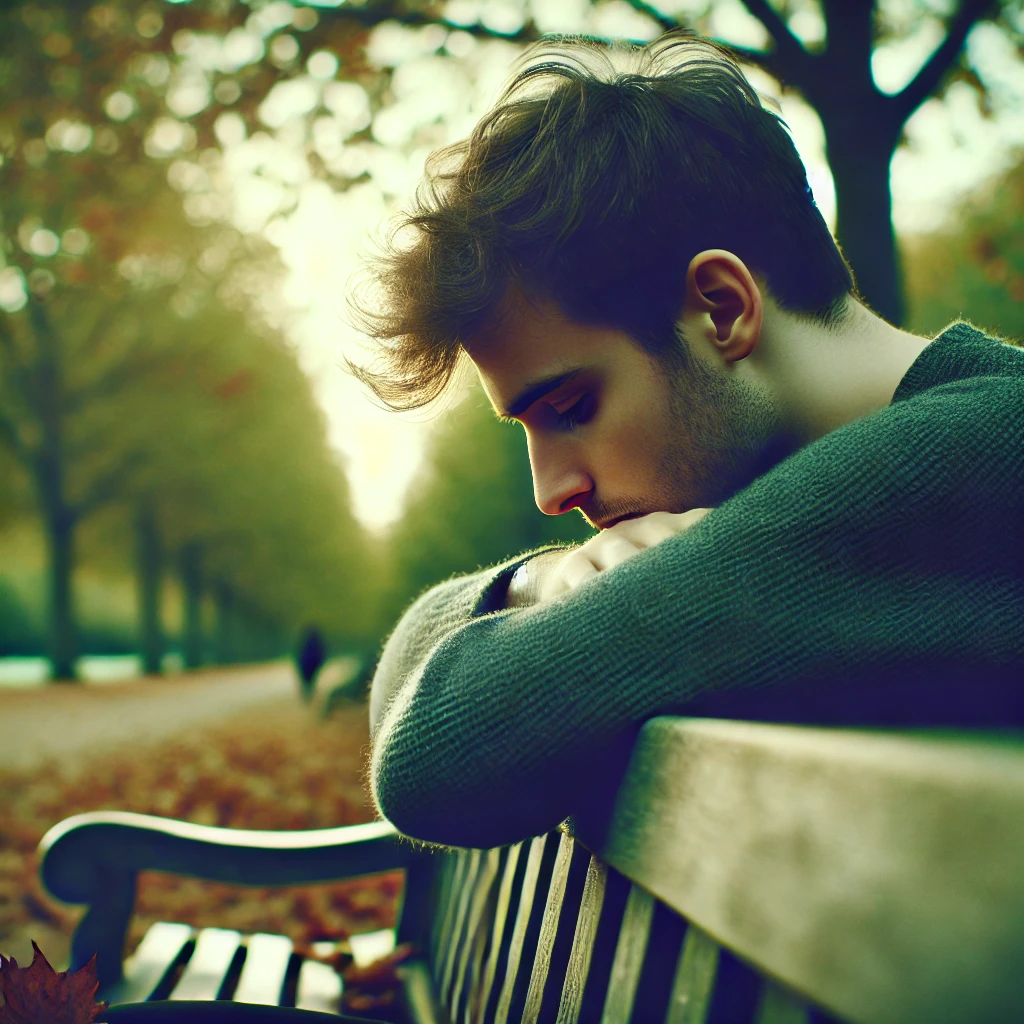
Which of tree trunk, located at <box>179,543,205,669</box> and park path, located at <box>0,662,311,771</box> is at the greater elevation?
park path, located at <box>0,662,311,771</box>

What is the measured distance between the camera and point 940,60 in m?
4.55

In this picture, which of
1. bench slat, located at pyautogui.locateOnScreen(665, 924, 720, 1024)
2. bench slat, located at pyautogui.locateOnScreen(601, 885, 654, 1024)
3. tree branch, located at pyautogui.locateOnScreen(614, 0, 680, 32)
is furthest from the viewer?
tree branch, located at pyautogui.locateOnScreen(614, 0, 680, 32)

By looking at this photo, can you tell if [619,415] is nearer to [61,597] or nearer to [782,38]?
[782,38]

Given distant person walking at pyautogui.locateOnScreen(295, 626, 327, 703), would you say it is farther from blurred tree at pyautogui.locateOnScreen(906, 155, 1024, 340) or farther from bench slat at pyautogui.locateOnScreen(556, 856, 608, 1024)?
bench slat at pyautogui.locateOnScreen(556, 856, 608, 1024)

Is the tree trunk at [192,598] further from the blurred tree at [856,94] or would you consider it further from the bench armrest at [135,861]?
the bench armrest at [135,861]

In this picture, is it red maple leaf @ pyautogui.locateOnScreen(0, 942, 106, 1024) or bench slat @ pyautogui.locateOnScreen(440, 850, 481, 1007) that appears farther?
bench slat @ pyautogui.locateOnScreen(440, 850, 481, 1007)

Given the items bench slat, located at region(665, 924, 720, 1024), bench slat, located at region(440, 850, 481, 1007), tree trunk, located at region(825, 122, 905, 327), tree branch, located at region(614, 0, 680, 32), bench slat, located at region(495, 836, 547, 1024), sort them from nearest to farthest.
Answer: bench slat, located at region(665, 924, 720, 1024) < bench slat, located at region(495, 836, 547, 1024) < bench slat, located at region(440, 850, 481, 1007) < tree trunk, located at region(825, 122, 905, 327) < tree branch, located at region(614, 0, 680, 32)

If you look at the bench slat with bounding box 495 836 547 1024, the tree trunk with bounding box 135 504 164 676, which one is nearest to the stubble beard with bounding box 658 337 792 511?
the bench slat with bounding box 495 836 547 1024

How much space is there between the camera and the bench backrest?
1.61 ft

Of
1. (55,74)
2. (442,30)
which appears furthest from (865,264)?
(55,74)

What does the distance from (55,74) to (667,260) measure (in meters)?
5.50

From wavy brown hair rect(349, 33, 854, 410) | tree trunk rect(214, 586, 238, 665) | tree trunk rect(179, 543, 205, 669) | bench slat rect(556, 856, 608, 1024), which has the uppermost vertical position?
wavy brown hair rect(349, 33, 854, 410)

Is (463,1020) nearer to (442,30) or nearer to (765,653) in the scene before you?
(765,653)

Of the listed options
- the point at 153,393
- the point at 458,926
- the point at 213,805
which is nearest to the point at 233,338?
the point at 153,393
